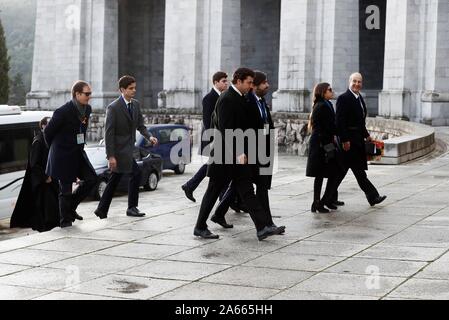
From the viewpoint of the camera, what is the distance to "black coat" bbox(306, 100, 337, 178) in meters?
11.6

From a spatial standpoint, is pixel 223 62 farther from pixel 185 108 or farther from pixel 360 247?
pixel 360 247

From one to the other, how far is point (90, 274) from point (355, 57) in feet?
88.4

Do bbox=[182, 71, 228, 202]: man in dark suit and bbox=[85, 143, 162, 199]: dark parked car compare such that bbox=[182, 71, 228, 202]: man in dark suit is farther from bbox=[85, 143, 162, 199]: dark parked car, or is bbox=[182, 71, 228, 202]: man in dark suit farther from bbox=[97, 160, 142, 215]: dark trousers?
bbox=[85, 143, 162, 199]: dark parked car

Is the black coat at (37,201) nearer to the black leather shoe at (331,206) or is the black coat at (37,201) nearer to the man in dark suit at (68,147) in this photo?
the man in dark suit at (68,147)

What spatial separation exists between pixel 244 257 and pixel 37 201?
11.9 ft

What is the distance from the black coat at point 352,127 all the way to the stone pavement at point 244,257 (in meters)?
0.69

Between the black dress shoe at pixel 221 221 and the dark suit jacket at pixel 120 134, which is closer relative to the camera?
the black dress shoe at pixel 221 221

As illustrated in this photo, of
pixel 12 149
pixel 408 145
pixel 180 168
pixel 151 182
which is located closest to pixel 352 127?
pixel 12 149

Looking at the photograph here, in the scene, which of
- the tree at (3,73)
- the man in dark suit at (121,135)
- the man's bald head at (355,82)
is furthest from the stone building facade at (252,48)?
the man in dark suit at (121,135)

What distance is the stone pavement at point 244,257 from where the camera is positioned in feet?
24.1

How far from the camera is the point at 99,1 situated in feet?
142

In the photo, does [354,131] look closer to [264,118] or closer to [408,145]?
[264,118]

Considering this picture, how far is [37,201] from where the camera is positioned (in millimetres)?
11281
